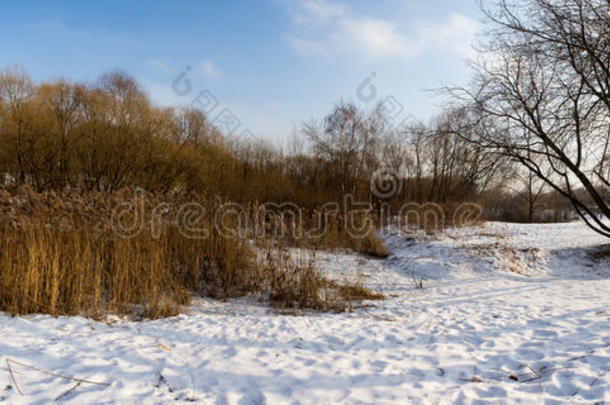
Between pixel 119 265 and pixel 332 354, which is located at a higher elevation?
pixel 119 265

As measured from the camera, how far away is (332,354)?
339cm

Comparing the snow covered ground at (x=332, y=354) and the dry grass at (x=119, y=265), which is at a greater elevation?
the dry grass at (x=119, y=265)

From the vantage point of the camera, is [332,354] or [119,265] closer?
[332,354]

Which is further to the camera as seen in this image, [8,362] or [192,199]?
[192,199]

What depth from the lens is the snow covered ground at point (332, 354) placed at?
100 inches

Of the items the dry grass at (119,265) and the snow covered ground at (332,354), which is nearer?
the snow covered ground at (332,354)

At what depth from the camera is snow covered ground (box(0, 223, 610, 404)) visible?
2.55 metres

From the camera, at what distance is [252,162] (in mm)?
22438

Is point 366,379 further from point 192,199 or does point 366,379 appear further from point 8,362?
point 192,199

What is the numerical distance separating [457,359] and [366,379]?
42.1 inches

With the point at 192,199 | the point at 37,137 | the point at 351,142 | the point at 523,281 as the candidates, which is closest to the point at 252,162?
the point at 351,142

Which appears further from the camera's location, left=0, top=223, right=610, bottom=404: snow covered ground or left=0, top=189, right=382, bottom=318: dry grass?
left=0, top=189, right=382, bottom=318: dry grass

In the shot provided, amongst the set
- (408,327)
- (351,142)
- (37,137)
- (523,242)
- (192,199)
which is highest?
(351,142)

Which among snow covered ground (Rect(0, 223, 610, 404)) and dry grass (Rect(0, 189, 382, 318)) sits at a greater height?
dry grass (Rect(0, 189, 382, 318))
